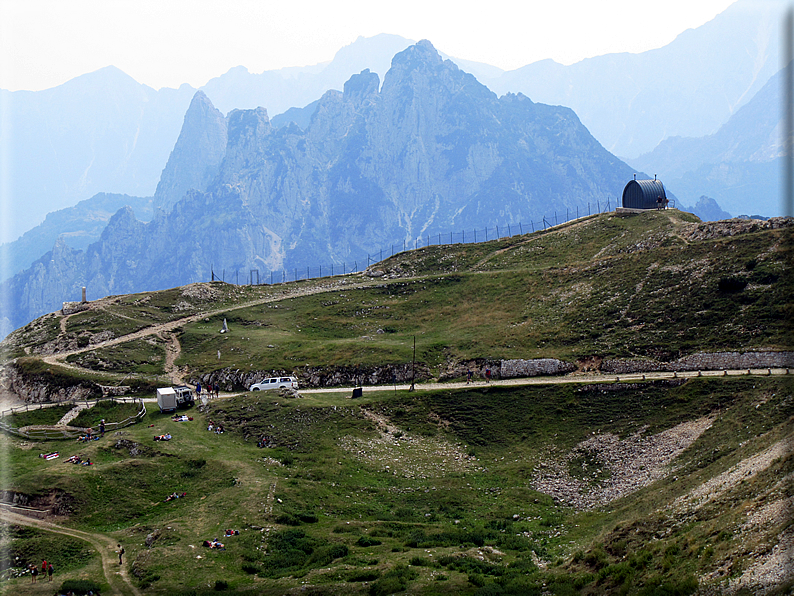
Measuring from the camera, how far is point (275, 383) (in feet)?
260

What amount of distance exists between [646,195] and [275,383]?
87.1m

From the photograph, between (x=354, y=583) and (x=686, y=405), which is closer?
(x=354, y=583)

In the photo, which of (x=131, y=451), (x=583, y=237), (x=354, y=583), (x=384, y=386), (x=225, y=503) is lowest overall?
(x=354, y=583)

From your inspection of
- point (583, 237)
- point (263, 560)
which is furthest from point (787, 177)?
point (583, 237)

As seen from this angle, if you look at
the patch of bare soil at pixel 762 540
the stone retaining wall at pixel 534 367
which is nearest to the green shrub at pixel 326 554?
the patch of bare soil at pixel 762 540

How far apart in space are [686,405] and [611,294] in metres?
30.5

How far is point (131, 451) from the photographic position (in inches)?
2327

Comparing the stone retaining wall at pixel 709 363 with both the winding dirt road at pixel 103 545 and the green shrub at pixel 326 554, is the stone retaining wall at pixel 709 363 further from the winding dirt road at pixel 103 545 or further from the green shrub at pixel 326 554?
the winding dirt road at pixel 103 545

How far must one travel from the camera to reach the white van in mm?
78688

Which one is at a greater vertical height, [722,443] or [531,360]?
[531,360]

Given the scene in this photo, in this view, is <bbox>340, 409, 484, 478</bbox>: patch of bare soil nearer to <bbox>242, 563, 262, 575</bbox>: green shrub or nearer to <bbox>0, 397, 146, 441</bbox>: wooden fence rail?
<bbox>242, 563, 262, 575</bbox>: green shrub

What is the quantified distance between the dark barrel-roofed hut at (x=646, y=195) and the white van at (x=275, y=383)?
83270 millimetres

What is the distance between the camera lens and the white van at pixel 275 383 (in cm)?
7869

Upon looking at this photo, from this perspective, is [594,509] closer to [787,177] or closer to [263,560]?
[263,560]
